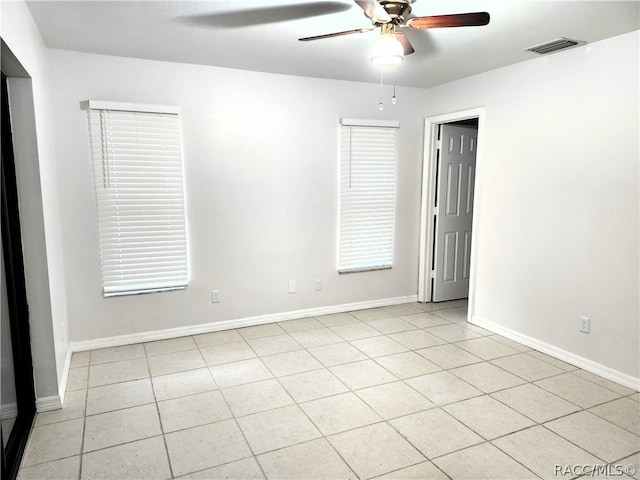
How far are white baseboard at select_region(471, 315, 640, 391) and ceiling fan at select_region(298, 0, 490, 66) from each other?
2.67m

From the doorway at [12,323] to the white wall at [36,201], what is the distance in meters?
0.04

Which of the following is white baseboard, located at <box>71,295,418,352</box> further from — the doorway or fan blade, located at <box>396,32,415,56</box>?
fan blade, located at <box>396,32,415,56</box>

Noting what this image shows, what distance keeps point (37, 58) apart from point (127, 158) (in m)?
0.97

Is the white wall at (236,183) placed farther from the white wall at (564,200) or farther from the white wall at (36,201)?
the white wall at (564,200)

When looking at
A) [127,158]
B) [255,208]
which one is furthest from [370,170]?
[127,158]

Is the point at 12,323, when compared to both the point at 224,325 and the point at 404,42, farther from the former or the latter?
the point at 404,42

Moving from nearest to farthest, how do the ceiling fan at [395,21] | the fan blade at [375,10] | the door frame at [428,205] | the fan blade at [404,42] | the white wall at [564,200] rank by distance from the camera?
the fan blade at [375,10] → the ceiling fan at [395,21] → the fan blade at [404,42] → the white wall at [564,200] → the door frame at [428,205]

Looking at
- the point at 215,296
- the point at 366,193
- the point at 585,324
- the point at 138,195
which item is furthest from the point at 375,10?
the point at 215,296

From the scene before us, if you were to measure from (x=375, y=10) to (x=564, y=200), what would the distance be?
2.33 metres

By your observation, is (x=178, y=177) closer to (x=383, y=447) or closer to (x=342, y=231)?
(x=342, y=231)


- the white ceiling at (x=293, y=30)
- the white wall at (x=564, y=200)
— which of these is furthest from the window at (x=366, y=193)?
the white wall at (x=564, y=200)

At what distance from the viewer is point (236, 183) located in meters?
4.04

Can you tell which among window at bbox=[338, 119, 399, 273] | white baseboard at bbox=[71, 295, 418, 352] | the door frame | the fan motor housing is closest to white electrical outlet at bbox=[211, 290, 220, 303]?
white baseboard at bbox=[71, 295, 418, 352]

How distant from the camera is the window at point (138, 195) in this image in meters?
3.53
